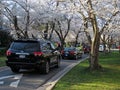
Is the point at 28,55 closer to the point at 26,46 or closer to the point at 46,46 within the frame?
the point at 26,46

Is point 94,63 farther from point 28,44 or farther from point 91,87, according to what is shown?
point 91,87

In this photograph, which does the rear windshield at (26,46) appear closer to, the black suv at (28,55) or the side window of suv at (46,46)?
the black suv at (28,55)

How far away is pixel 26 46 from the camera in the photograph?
18.3m

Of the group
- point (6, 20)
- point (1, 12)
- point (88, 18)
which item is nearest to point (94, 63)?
point (88, 18)

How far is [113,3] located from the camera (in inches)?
760

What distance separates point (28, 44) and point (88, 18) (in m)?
3.63

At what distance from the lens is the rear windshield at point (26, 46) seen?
18.2 m

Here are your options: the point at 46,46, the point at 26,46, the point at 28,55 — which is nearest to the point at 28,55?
the point at 28,55

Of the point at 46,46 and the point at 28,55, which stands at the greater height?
the point at 46,46

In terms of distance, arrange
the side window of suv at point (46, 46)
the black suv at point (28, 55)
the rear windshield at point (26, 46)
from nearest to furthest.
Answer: the black suv at point (28, 55), the rear windshield at point (26, 46), the side window of suv at point (46, 46)

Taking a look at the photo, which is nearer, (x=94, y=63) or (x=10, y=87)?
(x=10, y=87)

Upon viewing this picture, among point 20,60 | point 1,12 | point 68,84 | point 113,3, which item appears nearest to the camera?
point 68,84

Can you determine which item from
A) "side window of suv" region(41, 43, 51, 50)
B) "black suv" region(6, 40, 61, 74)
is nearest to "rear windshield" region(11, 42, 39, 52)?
"black suv" region(6, 40, 61, 74)

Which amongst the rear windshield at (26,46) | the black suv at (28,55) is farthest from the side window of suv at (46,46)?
the rear windshield at (26,46)
